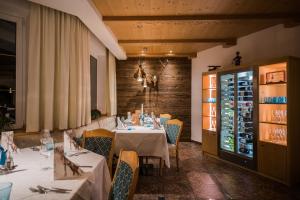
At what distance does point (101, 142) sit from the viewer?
9.44 ft

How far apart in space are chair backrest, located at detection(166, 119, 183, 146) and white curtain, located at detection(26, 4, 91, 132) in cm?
168

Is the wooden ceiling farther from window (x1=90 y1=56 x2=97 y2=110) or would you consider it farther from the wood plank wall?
the wood plank wall

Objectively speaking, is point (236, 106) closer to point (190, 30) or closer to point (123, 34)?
point (190, 30)

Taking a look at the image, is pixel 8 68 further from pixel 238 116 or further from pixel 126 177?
pixel 238 116

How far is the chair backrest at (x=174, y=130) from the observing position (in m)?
4.36

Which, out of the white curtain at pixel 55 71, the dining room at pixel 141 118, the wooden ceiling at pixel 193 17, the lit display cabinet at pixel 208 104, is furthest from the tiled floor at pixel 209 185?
the wooden ceiling at pixel 193 17

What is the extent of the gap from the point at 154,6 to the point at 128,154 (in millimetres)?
2789

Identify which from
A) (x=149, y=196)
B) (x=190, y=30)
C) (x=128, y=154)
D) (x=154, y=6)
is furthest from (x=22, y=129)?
(x=190, y=30)

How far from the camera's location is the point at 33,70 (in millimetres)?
3119

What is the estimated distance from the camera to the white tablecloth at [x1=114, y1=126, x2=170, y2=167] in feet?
12.4

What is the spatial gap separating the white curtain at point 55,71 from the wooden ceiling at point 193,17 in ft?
2.20

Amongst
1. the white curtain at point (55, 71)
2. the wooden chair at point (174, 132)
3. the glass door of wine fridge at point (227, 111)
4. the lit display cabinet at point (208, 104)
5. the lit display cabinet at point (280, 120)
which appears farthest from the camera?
the lit display cabinet at point (208, 104)

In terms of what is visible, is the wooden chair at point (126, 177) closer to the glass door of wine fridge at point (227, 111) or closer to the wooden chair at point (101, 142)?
the wooden chair at point (101, 142)

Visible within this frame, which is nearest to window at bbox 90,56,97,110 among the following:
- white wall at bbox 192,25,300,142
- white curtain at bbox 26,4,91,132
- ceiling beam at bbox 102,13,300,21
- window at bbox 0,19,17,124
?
white curtain at bbox 26,4,91,132
